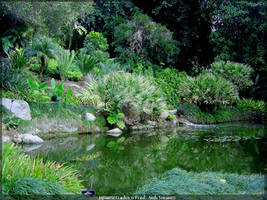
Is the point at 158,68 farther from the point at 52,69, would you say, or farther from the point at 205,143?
the point at 205,143

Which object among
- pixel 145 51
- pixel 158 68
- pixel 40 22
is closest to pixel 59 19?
pixel 40 22

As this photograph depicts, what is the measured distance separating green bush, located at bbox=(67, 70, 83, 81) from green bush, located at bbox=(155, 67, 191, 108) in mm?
4578

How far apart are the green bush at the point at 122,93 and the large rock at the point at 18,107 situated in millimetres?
2840

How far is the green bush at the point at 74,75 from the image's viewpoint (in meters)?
13.2

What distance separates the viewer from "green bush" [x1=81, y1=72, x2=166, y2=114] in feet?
31.7

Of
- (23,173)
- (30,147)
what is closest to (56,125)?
(30,147)

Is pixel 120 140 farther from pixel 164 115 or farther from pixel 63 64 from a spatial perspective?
pixel 63 64

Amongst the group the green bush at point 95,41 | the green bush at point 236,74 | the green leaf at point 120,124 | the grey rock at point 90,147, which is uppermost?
the green bush at point 95,41

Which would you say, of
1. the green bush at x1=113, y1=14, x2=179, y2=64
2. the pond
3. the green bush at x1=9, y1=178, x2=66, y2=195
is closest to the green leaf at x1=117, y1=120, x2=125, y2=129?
the pond

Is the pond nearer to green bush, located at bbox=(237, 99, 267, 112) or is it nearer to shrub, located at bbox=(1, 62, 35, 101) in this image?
shrub, located at bbox=(1, 62, 35, 101)

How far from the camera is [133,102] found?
389 inches

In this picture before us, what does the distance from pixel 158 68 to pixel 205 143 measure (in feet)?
37.1

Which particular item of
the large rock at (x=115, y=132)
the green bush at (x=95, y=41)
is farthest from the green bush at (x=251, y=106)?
the green bush at (x=95, y=41)

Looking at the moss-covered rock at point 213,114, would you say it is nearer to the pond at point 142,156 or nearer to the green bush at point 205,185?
the pond at point 142,156
